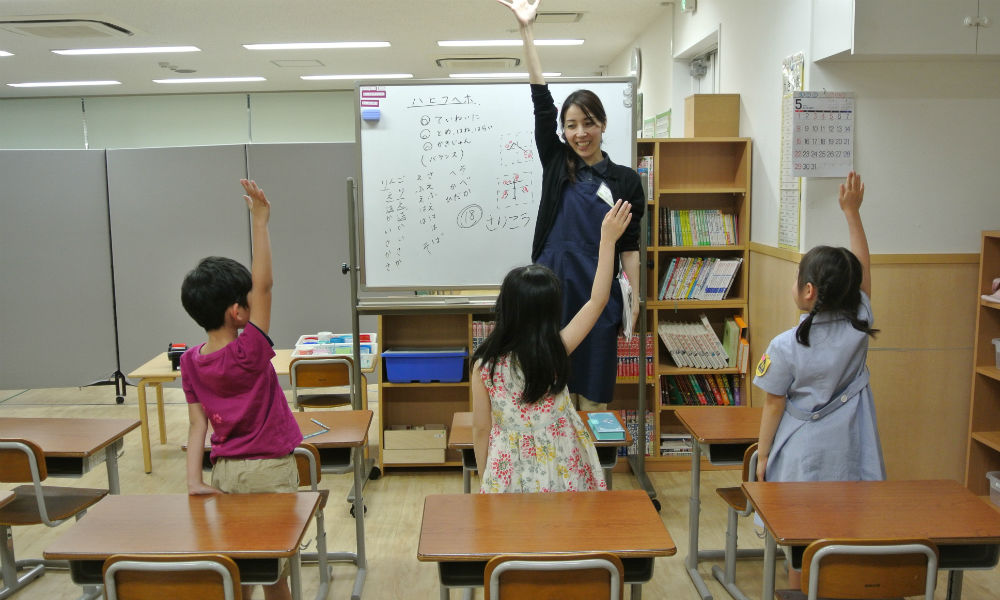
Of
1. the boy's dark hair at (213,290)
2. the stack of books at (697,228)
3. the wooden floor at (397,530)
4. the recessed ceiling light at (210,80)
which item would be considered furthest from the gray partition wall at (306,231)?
the recessed ceiling light at (210,80)

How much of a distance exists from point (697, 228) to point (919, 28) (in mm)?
1411

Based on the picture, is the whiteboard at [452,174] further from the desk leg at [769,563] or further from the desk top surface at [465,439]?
the desk leg at [769,563]

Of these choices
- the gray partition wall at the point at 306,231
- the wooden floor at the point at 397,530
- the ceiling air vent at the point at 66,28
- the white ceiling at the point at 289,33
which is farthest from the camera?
the ceiling air vent at the point at 66,28

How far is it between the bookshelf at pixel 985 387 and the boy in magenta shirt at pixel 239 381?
307 centimetres

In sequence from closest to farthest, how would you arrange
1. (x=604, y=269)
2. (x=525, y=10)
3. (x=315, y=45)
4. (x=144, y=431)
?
(x=604, y=269), (x=525, y=10), (x=144, y=431), (x=315, y=45)

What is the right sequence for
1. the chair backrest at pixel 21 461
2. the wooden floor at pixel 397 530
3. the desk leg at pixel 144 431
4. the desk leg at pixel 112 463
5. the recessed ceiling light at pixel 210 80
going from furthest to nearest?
the recessed ceiling light at pixel 210 80
the desk leg at pixel 144 431
the wooden floor at pixel 397 530
the desk leg at pixel 112 463
the chair backrest at pixel 21 461

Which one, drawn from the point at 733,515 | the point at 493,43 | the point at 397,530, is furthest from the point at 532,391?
the point at 493,43

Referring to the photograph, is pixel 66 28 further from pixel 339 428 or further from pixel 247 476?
pixel 247 476

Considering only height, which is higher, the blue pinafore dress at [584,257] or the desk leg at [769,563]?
the blue pinafore dress at [584,257]

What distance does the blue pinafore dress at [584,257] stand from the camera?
2.81 m

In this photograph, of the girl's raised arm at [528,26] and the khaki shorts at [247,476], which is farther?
the girl's raised arm at [528,26]

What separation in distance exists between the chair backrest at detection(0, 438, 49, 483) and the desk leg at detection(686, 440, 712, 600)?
7.41 feet

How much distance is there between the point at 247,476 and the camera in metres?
2.19

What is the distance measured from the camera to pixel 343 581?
9.65ft
